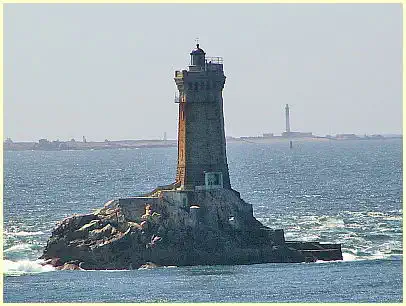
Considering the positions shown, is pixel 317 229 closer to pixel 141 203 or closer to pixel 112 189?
pixel 141 203

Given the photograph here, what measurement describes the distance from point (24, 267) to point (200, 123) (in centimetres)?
1438

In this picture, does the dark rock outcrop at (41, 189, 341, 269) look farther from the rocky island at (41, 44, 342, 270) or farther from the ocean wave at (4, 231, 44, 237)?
the ocean wave at (4, 231, 44, 237)

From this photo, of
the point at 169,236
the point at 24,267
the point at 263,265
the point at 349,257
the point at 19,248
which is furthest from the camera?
the point at 19,248

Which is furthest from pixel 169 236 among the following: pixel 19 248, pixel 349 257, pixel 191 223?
pixel 19 248

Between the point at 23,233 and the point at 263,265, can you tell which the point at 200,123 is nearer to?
the point at 263,265

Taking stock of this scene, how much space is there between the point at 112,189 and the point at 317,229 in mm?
50947

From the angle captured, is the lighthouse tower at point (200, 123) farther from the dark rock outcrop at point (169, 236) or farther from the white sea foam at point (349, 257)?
the white sea foam at point (349, 257)

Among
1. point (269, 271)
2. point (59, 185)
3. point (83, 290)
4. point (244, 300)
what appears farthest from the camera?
point (59, 185)

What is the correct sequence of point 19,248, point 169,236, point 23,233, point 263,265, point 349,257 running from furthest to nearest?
point 23,233 < point 19,248 < point 349,257 < point 169,236 < point 263,265

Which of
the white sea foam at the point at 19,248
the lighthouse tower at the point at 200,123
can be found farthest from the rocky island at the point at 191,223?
the white sea foam at the point at 19,248

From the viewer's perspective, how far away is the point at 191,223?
308ft

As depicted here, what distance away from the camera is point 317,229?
10925 centimetres

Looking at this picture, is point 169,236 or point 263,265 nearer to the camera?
point 263,265

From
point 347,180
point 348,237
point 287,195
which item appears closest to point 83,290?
point 348,237
